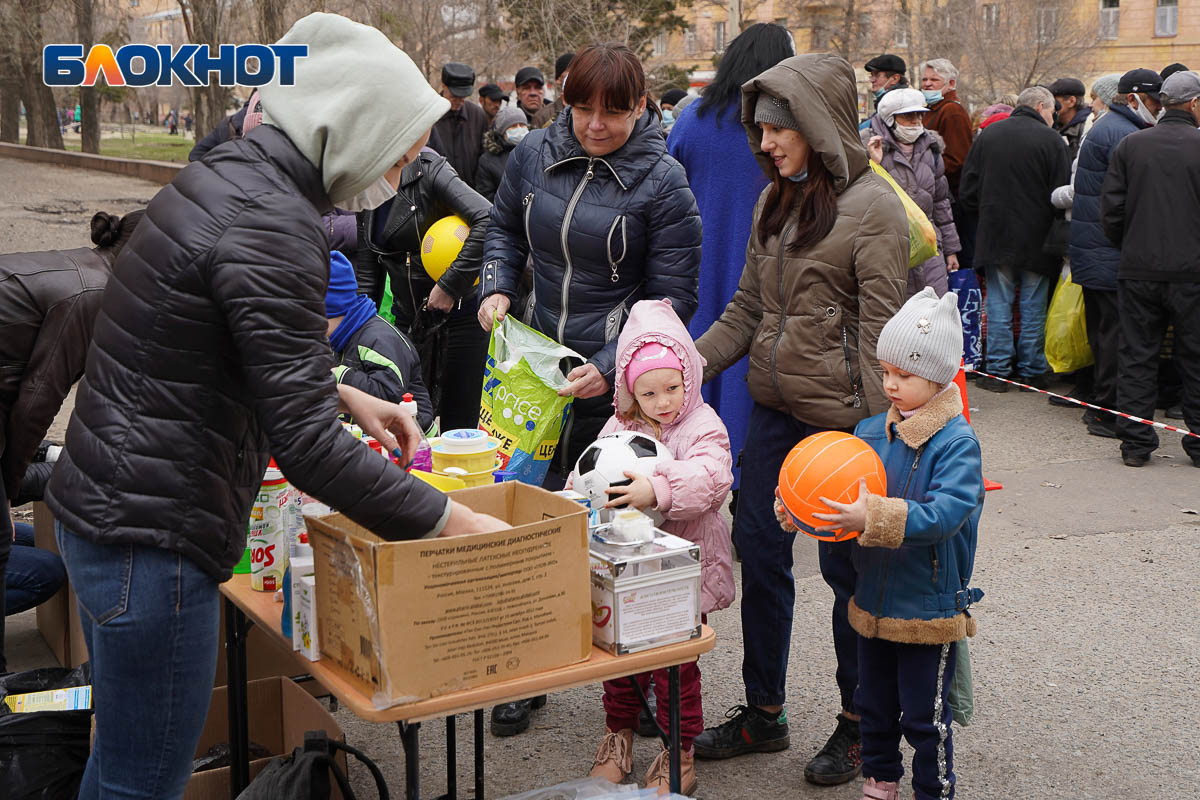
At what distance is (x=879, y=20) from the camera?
37.7 metres

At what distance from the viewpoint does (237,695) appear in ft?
9.90

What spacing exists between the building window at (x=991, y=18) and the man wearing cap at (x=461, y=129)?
26.3 m

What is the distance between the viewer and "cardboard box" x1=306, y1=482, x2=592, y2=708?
2186mm

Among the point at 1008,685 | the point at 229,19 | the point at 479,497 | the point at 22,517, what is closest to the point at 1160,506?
the point at 1008,685

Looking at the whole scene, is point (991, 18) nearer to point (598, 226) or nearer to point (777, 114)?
point (598, 226)

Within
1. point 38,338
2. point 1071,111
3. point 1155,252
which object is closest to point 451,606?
point 38,338

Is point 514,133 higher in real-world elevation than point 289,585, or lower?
higher

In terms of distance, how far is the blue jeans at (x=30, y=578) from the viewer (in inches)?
163

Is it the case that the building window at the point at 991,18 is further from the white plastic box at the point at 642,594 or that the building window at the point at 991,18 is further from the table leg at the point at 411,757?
the table leg at the point at 411,757

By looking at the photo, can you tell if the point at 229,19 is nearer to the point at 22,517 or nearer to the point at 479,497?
the point at 22,517

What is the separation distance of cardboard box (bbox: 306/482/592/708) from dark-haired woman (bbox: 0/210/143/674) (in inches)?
61.5

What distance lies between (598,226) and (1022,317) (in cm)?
600

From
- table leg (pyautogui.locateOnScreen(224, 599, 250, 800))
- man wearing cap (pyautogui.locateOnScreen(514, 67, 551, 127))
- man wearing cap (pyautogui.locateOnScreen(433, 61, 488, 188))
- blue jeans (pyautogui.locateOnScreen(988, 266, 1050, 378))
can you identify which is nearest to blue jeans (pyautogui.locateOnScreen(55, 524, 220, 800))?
table leg (pyautogui.locateOnScreen(224, 599, 250, 800))

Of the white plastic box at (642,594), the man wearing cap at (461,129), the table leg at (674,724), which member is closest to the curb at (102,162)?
the man wearing cap at (461,129)
